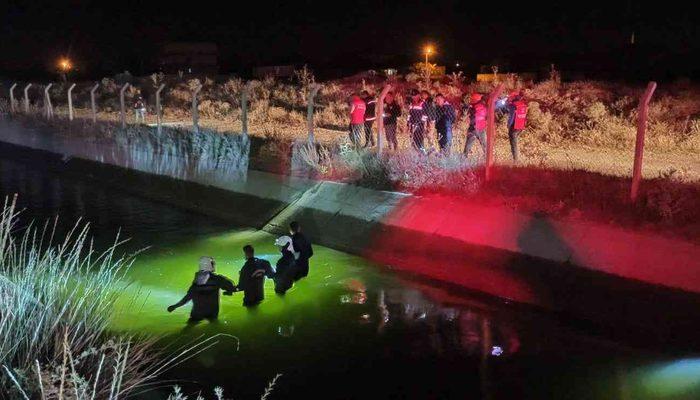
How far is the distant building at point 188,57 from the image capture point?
70812 millimetres

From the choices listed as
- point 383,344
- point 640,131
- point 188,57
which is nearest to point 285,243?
point 383,344

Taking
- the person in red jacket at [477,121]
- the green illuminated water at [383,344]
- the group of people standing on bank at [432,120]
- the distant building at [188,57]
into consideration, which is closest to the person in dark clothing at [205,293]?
the green illuminated water at [383,344]

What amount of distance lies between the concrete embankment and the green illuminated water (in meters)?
0.64

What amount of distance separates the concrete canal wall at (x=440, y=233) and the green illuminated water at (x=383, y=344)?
0.65m

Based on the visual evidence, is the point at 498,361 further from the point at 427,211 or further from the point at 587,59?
the point at 587,59

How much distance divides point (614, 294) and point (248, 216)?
786 cm

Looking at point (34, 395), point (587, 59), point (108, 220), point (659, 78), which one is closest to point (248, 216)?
point (108, 220)

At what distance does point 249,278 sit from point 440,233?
12.2 ft

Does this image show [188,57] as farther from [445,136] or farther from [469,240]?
[469,240]

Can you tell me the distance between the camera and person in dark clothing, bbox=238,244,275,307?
30.0 feet

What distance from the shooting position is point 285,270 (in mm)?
9789

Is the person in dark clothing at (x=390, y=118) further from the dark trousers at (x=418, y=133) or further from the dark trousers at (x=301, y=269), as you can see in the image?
the dark trousers at (x=301, y=269)

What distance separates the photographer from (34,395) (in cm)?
518

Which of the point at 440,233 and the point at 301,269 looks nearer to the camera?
the point at 301,269
